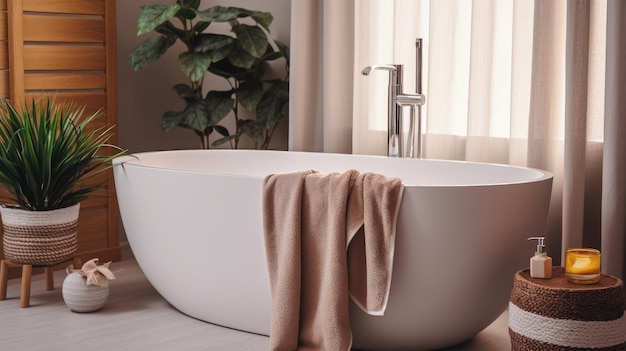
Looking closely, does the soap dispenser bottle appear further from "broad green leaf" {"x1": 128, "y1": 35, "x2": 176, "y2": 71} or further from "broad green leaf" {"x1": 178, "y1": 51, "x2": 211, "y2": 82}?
"broad green leaf" {"x1": 128, "y1": 35, "x2": 176, "y2": 71}

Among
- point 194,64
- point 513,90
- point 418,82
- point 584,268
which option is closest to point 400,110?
point 418,82

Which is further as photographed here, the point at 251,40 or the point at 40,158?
the point at 251,40

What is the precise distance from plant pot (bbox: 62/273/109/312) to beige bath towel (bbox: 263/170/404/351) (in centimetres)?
81

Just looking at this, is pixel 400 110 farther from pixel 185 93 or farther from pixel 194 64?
pixel 185 93

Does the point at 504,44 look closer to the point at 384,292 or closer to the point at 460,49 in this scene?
the point at 460,49

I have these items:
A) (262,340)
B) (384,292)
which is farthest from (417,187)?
(262,340)

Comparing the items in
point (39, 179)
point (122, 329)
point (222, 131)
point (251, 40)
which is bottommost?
point (122, 329)

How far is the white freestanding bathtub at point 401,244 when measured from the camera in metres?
2.45

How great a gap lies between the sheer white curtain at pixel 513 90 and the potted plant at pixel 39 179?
117 cm

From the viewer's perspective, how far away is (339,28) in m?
3.87

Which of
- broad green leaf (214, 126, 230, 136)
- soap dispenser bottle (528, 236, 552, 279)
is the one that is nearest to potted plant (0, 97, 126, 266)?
broad green leaf (214, 126, 230, 136)

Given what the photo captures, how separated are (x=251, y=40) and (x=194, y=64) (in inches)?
11.5

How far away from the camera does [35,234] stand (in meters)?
3.16

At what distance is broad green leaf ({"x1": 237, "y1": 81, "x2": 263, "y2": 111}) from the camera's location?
4.08 meters
